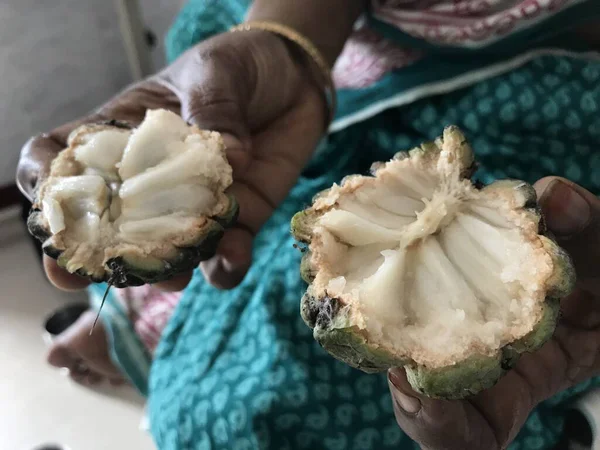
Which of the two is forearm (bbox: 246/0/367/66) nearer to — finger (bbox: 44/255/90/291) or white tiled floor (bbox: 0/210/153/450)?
finger (bbox: 44/255/90/291)

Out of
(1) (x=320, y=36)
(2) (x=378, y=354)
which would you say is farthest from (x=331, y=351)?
(1) (x=320, y=36)

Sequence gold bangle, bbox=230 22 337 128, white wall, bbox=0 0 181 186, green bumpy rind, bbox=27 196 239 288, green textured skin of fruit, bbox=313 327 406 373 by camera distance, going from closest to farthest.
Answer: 1. green textured skin of fruit, bbox=313 327 406 373
2. green bumpy rind, bbox=27 196 239 288
3. gold bangle, bbox=230 22 337 128
4. white wall, bbox=0 0 181 186

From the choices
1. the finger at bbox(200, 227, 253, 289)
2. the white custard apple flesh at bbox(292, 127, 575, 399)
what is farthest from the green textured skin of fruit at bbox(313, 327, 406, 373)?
the finger at bbox(200, 227, 253, 289)

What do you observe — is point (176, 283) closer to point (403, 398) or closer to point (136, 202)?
point (136, 202)

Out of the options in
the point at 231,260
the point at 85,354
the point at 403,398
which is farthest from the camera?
the point at 85,354

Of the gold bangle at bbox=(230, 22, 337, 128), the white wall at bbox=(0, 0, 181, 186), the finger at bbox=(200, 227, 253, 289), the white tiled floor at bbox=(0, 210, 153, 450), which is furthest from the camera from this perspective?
the white wall at bbox=(0, 0, 181, 186)

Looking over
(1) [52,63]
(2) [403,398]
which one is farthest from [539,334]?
(1) [52,63]

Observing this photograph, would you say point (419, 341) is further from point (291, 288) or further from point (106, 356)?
point (106, 356)
